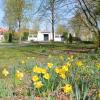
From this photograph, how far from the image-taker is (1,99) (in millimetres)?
5594

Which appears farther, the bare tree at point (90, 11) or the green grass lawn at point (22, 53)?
the bare tree at point (90, 11)

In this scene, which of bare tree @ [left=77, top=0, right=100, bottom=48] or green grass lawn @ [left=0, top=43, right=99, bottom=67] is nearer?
green grass lawn @ [left=0, top=43, right=99, bottom=67]

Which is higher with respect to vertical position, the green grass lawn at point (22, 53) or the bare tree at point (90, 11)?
the bare tree at point (90, 11)

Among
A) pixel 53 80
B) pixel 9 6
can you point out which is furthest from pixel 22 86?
pixel 9 6

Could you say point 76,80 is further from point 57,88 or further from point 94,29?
point 94,29

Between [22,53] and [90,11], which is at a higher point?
[90,11]

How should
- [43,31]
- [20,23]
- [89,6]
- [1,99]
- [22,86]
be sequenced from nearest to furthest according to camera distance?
[1,99] → [22,86] → [89,6] → [20,23] → [43,31]

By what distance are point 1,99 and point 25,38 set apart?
89.3m

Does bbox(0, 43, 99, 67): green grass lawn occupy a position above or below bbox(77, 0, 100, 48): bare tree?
below

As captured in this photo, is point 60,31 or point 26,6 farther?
point 60,31

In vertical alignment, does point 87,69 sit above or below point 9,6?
below

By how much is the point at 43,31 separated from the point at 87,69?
10380 cm

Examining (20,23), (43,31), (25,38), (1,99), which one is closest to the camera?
(1,99)

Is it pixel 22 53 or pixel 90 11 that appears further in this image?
pixel 90 11
